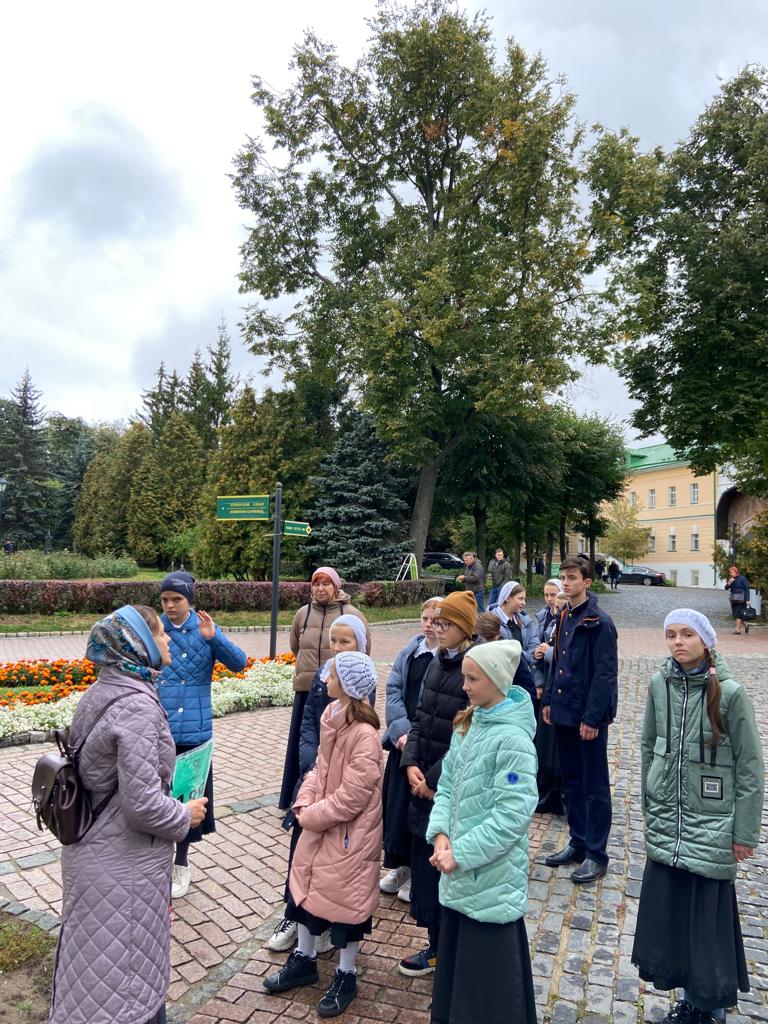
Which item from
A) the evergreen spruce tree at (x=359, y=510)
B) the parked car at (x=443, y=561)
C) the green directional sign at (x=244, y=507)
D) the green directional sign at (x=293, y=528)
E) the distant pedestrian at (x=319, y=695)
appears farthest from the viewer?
the parked car at (x=443, y=561)

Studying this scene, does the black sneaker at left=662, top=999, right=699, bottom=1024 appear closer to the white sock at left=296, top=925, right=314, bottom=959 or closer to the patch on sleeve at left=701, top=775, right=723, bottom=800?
the patch on sleeve at left=701, top=775, right=723, bottom=800

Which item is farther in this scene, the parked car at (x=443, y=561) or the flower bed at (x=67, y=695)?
the parked car at (x=443, y=561)

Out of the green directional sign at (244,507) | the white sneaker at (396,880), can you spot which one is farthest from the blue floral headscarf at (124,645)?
the green directional sign at (244,507)

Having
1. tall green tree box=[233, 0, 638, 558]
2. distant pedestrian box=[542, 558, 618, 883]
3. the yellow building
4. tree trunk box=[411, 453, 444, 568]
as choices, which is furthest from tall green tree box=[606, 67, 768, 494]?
the yellow building

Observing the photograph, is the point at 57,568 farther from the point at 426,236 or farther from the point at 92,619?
the point at 426,236

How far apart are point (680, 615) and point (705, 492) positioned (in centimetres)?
5383

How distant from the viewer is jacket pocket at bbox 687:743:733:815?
10.5 ft

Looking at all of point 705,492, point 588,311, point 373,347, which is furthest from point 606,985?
point 705,492

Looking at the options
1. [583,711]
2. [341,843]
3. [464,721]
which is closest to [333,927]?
[341,843]

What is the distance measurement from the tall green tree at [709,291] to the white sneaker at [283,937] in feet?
68.8

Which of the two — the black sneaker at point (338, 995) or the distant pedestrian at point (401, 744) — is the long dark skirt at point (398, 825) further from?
the black sneaker at point (338, 995)

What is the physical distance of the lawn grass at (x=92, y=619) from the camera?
17047 mm

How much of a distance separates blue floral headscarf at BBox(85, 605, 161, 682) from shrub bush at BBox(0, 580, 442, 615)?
1558 centimetres

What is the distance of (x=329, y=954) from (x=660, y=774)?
1.99m
